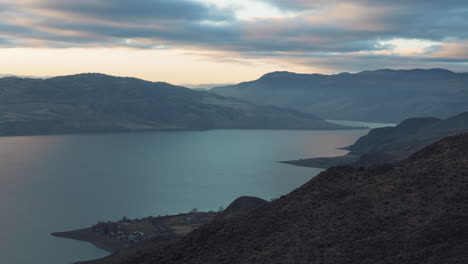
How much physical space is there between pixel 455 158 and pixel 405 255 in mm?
17598

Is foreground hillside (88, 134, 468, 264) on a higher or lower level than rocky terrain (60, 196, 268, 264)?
higher

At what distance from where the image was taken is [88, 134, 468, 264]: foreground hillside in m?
38.1

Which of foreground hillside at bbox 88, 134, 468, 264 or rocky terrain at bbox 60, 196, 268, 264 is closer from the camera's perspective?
foreground hillside at bbox 88, 134, 468, 264

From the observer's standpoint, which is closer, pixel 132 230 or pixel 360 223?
pixel 360 223

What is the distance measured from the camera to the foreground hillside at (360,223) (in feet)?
125

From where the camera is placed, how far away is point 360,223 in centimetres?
4331

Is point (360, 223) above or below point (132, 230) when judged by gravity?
above

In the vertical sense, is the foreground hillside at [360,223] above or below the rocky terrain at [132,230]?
above

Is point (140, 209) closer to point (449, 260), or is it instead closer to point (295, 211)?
point (295, 211)

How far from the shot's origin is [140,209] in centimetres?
19425

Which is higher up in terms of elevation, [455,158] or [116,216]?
[455,158]

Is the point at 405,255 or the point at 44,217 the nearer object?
the point at 405,255

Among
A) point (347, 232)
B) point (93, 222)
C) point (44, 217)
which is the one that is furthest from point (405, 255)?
point (44, 217)

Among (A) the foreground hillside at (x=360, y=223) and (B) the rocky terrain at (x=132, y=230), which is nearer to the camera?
(A) the foreground hillside at (x=360, y=223)
